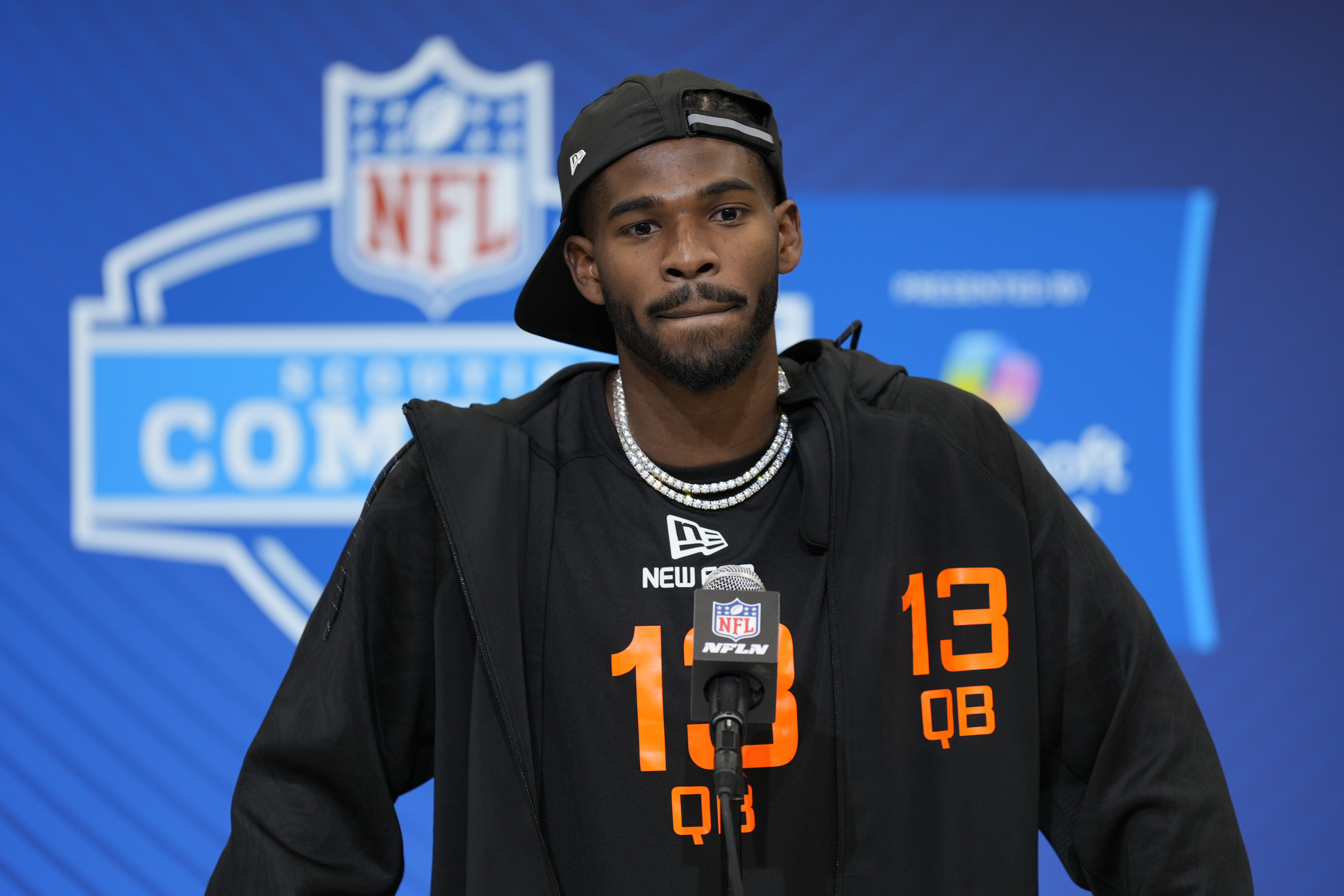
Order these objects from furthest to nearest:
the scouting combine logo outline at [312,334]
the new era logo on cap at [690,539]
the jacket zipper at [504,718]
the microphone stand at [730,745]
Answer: the scouting combine logo outline at [312,334]
the new era logo on cap at [690,539]
the jacket zipper at [504,718]
the microphone stand at [730,745]

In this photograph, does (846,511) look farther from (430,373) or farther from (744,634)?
(430,373)

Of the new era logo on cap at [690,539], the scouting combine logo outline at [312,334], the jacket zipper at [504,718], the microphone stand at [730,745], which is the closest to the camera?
the microphone stand at [730,745]

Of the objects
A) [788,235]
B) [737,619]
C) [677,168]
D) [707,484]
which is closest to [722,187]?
[677,168]

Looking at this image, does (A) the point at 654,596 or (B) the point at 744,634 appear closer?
(B) the point at 744,634

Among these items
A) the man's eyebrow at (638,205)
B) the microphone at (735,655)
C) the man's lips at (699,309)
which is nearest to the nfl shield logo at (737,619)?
the microphone at (735,655)

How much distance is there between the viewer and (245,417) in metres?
2.18

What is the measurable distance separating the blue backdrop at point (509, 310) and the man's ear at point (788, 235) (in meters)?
1.02

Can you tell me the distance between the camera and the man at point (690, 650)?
104 centimetres

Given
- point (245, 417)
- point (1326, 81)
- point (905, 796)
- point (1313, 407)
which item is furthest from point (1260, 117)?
point (245, 417)

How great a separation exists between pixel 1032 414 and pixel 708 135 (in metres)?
1.38

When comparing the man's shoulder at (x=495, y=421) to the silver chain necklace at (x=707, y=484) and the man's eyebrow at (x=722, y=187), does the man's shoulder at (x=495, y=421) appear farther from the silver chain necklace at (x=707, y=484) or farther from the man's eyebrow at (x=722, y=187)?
the man's eyebrow at (x=722, y=187)

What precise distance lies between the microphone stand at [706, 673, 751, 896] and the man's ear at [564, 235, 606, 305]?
0.49 m

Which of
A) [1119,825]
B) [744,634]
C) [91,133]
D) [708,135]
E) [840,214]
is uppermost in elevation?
[91,133]

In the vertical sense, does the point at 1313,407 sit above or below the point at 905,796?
above
